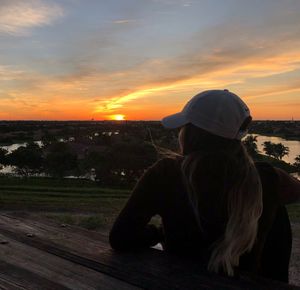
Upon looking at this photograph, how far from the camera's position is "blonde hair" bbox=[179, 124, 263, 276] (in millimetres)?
1882

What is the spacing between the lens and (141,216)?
7.13 ft

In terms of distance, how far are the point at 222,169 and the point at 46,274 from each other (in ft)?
3.04

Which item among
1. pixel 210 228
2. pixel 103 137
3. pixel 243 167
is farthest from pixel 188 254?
pixel 103 137

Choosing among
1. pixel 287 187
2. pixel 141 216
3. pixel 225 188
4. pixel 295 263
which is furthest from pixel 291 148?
pixel 225 188

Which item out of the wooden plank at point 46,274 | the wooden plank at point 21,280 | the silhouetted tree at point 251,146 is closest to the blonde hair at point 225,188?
the silhouetted tree at point 251,146

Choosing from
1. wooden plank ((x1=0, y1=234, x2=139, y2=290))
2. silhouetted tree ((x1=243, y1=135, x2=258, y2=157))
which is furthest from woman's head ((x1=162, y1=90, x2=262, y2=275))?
wooden plank ((x1=0, y1=234, x2=139, y2=290))

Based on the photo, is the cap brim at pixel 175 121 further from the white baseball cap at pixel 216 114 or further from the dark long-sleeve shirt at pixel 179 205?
the dark long-sleeve shirt at pixel 179 205

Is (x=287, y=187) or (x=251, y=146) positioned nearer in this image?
(x=287, y=187)

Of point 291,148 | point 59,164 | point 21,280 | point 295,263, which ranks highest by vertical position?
point 21,280

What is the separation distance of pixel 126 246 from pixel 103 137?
6503cm

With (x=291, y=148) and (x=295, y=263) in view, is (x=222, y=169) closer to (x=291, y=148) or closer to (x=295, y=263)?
(x=295, y=263)

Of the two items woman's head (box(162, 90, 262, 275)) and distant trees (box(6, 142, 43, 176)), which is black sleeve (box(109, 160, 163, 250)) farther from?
distant trees (box(6, 142, 43, 176))

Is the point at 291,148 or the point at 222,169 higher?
the point at 222,169

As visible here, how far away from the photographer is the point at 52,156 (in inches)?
1602
